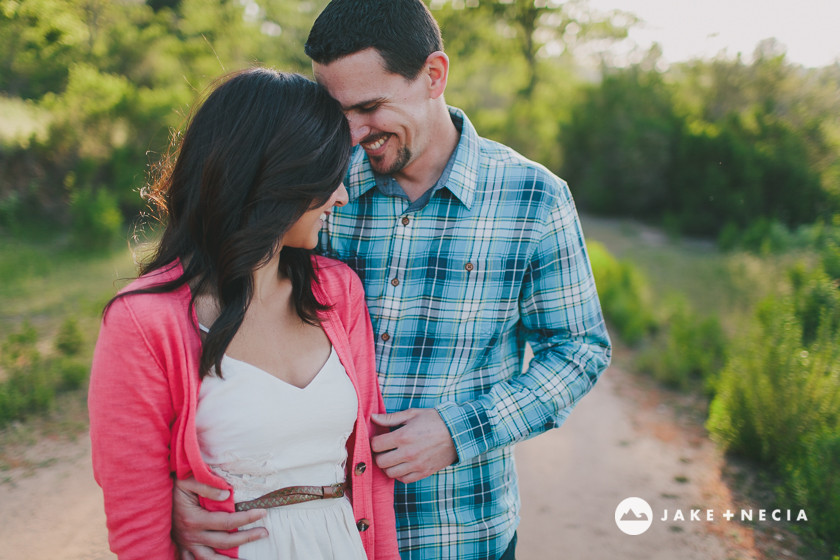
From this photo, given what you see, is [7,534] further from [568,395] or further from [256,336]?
[568,395]

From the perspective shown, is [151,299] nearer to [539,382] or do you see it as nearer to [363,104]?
[363,104]

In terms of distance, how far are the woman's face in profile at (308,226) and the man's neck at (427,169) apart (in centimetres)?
37

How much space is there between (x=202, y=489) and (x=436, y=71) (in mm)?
1379

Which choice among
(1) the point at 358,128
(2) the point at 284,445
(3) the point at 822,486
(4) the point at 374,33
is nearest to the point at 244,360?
(2) the point at 284,445

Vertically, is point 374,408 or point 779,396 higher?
point 374,408

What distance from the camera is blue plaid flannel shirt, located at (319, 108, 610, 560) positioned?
1.74 metres

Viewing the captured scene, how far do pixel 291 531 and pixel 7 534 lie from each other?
2.58m

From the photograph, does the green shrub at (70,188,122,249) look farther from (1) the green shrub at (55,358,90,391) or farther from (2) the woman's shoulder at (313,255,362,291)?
(2) the woman's shoulder at (313,255,362,291)

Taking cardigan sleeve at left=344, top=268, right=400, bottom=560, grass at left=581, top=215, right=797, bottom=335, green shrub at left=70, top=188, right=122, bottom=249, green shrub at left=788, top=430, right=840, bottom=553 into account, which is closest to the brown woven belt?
cardigan sleeve at left=344, top=268, right=400, bottom=560

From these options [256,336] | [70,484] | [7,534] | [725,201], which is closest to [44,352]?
[70,484]

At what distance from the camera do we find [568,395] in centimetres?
173

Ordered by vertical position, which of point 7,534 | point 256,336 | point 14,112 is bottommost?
point 7,534

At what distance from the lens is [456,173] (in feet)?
5.86

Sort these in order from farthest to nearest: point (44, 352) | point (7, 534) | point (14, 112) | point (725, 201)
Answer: point (725, 201) → point (14, 112) → point (44, 352) → point (7, 534)
